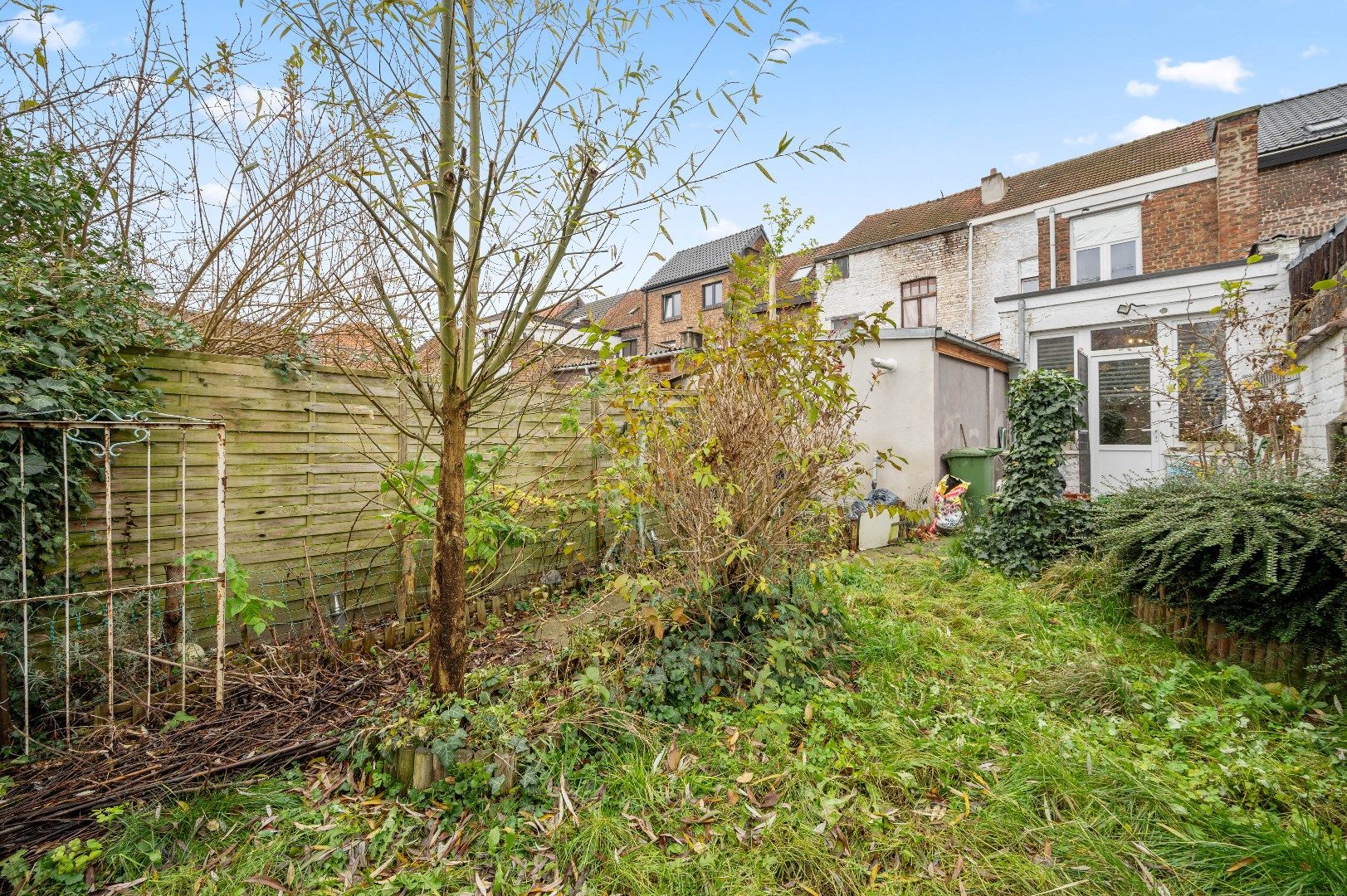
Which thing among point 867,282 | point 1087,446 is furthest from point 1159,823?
point 867,282

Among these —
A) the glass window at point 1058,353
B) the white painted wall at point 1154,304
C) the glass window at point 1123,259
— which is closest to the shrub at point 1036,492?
the white painted wall at point 1154,304

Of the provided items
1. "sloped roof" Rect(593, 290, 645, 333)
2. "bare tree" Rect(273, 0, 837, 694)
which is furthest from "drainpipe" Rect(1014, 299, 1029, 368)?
"sloped roof" Rect(593, 290, 645, 333)

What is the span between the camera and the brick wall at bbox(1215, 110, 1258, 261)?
11156 mm

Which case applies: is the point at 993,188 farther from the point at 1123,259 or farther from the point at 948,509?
the point at 948,509

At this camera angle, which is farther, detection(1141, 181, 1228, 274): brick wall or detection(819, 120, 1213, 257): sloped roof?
detection(819, 120, 1213, 257): sloped roof

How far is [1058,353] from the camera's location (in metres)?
10.1

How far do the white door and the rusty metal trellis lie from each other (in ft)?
35.4

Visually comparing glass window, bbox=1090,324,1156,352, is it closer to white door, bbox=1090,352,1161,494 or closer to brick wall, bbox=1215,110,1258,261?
Result: white door, bbox=1090,352,1161,494

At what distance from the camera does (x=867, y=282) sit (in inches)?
703

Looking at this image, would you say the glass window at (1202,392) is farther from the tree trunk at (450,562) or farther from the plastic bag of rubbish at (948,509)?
the tree trunk at (450,562)

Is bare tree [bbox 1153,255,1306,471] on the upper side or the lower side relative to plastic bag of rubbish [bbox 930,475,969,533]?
upper

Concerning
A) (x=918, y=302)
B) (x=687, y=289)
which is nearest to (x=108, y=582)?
(x=918, y=302)

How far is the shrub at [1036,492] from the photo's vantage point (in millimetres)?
5574

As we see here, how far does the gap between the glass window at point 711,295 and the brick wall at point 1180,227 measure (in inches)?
503
